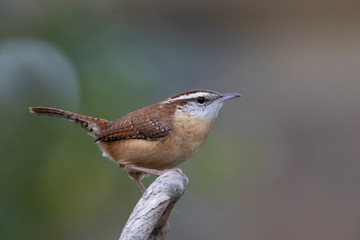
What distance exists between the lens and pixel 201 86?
16.4 feet

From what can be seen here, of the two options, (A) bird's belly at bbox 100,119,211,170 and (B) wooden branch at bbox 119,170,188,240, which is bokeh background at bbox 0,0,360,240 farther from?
(B) wooden branch at bbox 119,170,188,240

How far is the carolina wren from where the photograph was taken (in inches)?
89.3

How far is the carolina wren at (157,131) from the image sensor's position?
227 centimetres

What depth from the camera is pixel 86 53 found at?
3.15m

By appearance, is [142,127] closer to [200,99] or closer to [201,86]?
[200,99]

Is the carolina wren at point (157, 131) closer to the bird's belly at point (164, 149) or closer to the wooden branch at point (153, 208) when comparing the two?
the bird's belly at point (164, 149)

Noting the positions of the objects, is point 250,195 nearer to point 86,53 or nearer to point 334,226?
point 334,226

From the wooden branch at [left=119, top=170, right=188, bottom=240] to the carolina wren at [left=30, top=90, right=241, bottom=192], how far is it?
21.9 inches

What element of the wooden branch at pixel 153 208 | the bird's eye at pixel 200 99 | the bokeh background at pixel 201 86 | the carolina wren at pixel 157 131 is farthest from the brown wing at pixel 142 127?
the wooden branch at pixel 153 208

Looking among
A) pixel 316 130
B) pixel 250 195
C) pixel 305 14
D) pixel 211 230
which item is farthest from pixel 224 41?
pixel 211 230

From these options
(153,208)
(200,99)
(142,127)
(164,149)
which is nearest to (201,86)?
(200,99)

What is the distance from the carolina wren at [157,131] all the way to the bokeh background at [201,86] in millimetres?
246

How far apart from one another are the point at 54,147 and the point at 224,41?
3720mm

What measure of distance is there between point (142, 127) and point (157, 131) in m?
0.09
